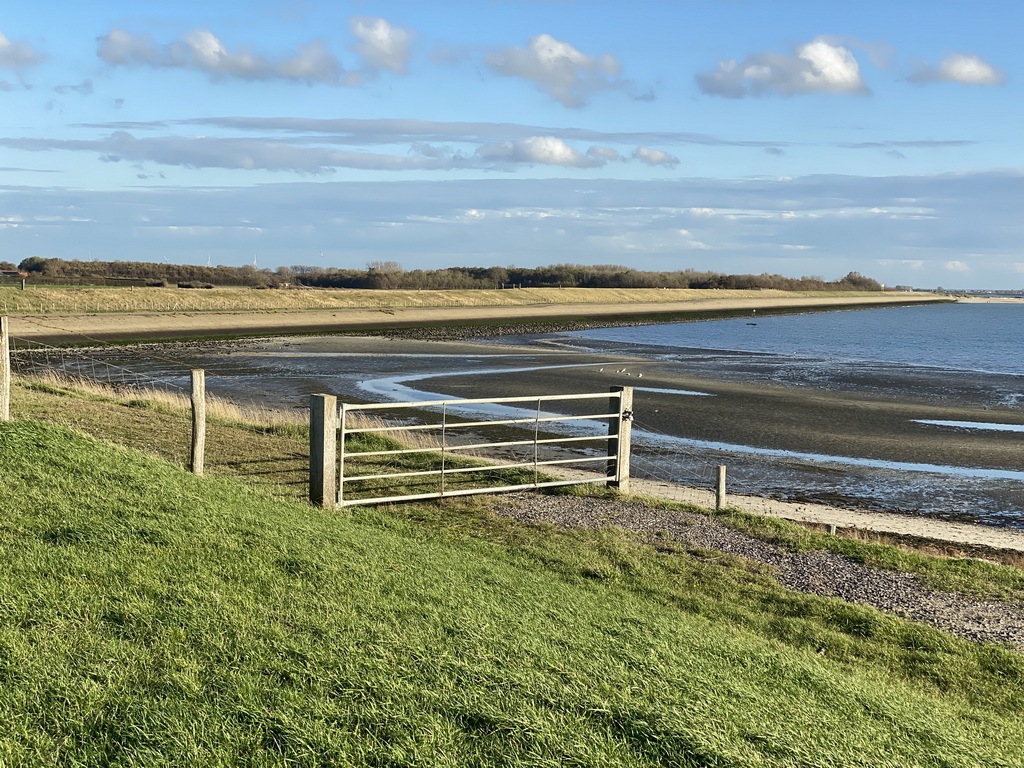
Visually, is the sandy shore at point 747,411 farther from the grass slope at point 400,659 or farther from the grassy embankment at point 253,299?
the grass slope at point 400,659

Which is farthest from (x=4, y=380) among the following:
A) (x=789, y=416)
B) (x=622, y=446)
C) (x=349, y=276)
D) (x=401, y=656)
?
(x=349, y=276)

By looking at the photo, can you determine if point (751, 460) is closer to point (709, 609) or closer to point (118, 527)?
point (709, 609)

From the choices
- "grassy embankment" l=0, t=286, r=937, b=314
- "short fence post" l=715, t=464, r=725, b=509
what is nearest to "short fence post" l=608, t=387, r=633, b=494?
"short fence post" l=715, t=464, r=725, b=509

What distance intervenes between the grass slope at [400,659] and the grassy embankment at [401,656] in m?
0.02

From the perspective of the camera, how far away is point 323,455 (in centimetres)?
1241

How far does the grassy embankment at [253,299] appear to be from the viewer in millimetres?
66750

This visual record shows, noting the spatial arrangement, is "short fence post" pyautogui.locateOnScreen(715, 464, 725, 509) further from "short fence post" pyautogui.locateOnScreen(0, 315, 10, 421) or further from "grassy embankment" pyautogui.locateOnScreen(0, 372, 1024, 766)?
"short fence post" pyautogui.locateOnScreen(0, 315, 10, 421)

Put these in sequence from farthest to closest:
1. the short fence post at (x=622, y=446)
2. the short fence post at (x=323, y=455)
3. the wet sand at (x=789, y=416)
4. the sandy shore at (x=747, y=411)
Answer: the wet sand at (x=789, y=416) → the sandy shore at (x=747, y=411) → the short fence post at (x=622, y=446) → the short fence post at (x=323, y=455)

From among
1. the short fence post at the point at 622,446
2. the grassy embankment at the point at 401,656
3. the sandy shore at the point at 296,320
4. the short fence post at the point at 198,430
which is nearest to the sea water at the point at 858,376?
the short fence post at the point at 622,446

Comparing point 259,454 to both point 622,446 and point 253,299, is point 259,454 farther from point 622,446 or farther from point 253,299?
point 253,299

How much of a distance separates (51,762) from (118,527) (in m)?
3.66

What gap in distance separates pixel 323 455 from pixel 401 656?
24.5 feet

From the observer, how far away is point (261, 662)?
4.96 metres

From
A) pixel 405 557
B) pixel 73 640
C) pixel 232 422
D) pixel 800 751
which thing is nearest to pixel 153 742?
pixel 73 640
